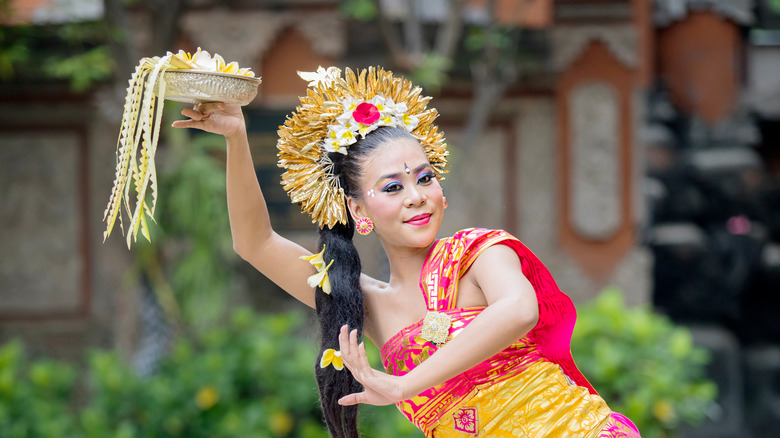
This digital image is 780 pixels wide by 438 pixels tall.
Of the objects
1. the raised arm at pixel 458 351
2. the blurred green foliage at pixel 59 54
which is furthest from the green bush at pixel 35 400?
the raised arm at pixel 458 351

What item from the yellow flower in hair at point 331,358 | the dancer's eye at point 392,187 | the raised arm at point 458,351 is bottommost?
the yellow flower in hair at point 331,358

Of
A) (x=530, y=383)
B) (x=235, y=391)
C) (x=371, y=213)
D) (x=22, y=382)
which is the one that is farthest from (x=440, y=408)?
(x=22, y=382)

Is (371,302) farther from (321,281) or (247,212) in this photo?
(247,212)

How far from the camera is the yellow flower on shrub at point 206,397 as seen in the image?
5145 mm

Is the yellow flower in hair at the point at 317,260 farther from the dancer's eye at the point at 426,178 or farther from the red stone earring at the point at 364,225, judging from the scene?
the dancer's eye at the point at 426,178

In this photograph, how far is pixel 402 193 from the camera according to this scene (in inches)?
91.6

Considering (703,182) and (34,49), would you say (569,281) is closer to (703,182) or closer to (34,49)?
(703,182)

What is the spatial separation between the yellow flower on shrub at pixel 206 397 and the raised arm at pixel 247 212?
2.81 metres

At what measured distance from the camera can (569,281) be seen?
6809mm

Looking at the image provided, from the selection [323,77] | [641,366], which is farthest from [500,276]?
[641,366]

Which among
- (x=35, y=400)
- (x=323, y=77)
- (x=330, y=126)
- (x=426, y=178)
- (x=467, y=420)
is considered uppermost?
(x=323, y=77)

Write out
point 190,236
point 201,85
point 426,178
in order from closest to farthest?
point 201,85 < point 426,178 < point 190,236

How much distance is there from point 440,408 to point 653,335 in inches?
143

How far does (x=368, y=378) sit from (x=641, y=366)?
379cm
